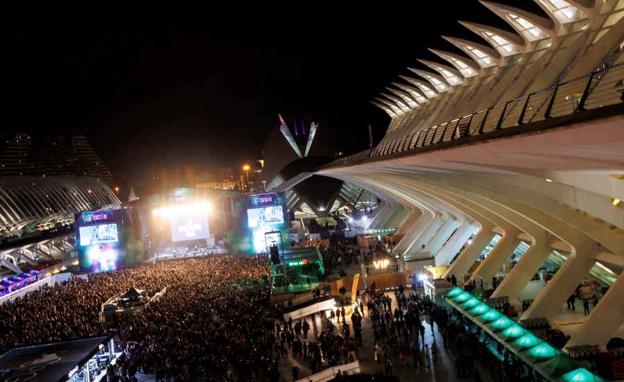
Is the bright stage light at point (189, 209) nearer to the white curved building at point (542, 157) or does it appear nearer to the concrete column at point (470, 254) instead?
the white curved building at point (542, 157)

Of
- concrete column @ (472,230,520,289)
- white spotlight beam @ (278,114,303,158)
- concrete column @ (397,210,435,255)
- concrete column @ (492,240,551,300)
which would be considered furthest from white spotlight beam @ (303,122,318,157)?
concrete column @ (492,240,551,300)

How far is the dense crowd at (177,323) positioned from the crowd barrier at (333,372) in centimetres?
130

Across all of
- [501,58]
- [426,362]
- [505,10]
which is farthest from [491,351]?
[501,58]

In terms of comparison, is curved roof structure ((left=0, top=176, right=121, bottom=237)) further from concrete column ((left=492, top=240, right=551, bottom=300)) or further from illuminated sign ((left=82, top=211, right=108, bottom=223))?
concrete column ((left=492, top=240, right=551, bottom=300))

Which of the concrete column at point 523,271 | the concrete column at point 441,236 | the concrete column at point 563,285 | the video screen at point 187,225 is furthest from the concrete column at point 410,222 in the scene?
the concrete column at point 563,285

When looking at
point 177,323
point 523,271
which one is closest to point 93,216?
point 177,323

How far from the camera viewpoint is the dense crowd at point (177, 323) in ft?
46.5

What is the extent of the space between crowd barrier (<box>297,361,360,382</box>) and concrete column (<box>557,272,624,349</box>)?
5.35 metres

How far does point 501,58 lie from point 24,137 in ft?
265

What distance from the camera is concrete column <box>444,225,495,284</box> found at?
2255 centimetres

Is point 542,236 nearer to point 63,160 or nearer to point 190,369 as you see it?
point 190,369

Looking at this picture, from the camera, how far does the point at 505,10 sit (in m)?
17.9

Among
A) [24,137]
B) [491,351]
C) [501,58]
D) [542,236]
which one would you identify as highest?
[24,137]

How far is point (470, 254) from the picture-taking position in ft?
74.1
